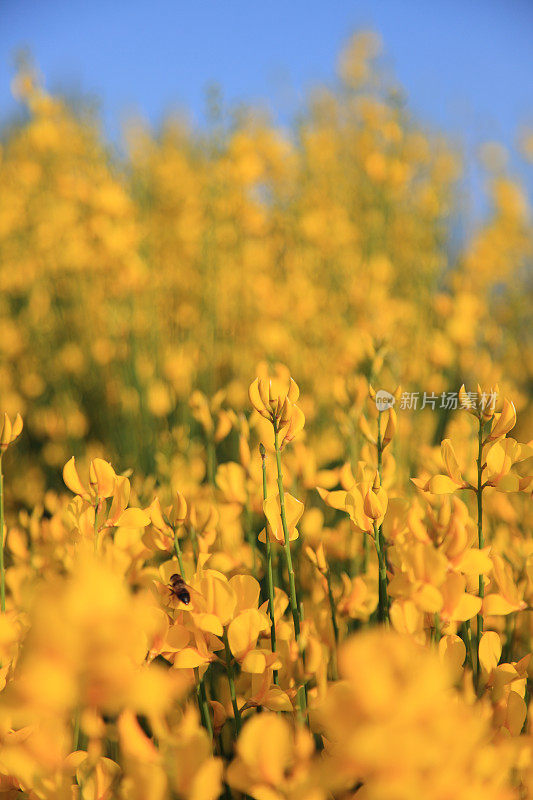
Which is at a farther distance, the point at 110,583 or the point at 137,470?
the point at 137,470

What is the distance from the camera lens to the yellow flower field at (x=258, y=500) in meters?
0.26

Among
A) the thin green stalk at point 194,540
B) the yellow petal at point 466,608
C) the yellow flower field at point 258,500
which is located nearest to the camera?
the yellow flower field at point 258,500

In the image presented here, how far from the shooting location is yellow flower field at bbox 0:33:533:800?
0.85ft

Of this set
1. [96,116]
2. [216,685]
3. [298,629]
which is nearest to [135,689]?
[298,629]

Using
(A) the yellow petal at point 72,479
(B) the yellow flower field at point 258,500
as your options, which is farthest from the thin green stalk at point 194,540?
(A) the yellow petal at point 72,479

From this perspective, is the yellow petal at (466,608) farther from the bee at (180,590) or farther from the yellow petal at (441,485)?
the bee at (180,590)

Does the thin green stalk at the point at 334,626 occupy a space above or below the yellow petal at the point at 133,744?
below

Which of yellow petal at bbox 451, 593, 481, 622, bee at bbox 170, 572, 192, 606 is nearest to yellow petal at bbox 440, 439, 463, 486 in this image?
yellow petal at bbox 451, 593, 481, 622

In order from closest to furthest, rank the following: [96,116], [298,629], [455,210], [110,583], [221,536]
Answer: [110,583] → [298,629] → [221,536] → [96,116] → [455,210]

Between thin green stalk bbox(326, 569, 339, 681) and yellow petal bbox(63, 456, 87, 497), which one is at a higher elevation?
yellow petal bbox(63, 456, 87, 497)

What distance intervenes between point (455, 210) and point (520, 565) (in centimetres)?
343

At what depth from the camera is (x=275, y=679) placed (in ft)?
1.77

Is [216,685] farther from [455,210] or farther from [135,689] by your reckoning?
[455,210]

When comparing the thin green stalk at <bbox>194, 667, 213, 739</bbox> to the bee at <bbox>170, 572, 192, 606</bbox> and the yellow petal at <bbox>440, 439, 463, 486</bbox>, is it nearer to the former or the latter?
the bee at <bbox>170, 572, 192, 606</bbox>
